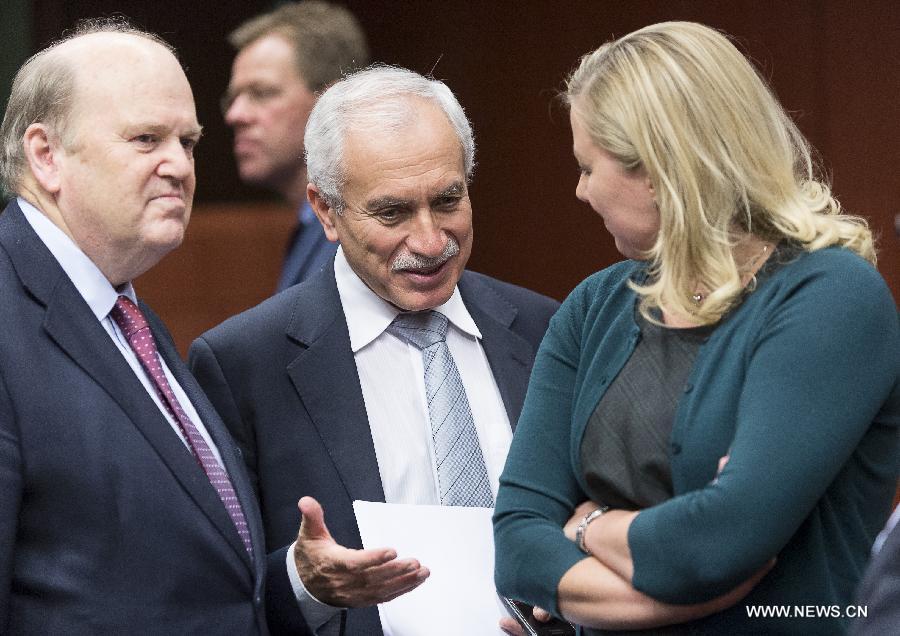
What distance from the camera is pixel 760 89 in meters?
2.16

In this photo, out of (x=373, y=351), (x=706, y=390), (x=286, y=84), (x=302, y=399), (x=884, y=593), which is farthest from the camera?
(x=286, y=84)

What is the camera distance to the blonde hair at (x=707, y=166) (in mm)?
2098

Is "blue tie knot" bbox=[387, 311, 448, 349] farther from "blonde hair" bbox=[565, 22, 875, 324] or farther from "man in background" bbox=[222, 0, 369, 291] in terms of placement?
"man in background" bbox=[222, 0, 369, 291]

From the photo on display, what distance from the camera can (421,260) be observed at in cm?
285

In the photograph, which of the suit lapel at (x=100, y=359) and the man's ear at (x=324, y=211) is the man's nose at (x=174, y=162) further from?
the man's ear at (x=324, y=211)

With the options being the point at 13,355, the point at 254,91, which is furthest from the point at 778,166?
the point at 254,91

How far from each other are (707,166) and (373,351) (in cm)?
105

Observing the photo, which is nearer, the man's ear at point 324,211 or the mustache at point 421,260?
the mustache at point 421,260

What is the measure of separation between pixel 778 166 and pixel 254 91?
2.63 m

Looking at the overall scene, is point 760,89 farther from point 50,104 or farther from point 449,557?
point 50,104

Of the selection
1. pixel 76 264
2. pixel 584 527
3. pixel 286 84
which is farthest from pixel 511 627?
pixel 286 84

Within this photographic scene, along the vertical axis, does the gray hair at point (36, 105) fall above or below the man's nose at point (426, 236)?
above

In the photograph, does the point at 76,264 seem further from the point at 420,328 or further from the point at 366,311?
the point at 420,328

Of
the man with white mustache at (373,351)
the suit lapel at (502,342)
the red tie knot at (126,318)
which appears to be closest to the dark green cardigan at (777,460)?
the man with white mustache at (373,351)
